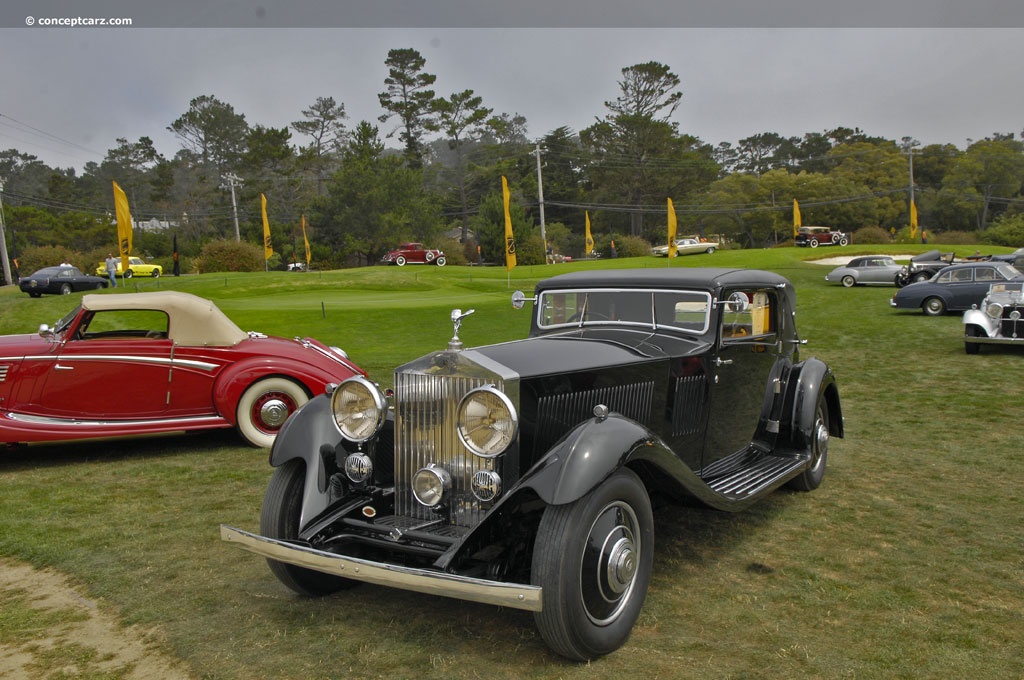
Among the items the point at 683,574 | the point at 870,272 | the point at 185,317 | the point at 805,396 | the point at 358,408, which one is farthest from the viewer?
the point at 870,272

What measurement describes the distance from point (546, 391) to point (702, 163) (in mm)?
62874

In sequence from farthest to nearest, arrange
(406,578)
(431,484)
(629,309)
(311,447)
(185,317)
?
(185,317) → (629,309) → (311,447) → (431,484) → (406,578)

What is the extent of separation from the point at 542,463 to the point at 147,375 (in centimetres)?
511

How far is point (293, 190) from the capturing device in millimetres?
64812

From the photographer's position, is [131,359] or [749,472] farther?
[131,359]

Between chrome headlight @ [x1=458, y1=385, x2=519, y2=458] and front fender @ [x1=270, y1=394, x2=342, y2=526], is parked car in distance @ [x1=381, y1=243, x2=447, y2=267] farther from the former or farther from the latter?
chrome headlight @ [x1=458, y1=385, x2=519, y2=458]

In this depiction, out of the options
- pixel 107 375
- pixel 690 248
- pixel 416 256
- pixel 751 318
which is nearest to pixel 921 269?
pixel 690 248

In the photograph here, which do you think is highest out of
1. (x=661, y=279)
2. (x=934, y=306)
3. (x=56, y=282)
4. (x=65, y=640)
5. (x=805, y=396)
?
(x=56, y=282)

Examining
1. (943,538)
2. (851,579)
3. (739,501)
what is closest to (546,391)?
(739,501)

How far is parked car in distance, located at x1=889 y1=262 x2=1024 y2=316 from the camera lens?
18.0 metres

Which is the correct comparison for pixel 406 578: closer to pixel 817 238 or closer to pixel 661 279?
pixel 661 279

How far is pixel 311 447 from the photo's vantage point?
12.7 ft

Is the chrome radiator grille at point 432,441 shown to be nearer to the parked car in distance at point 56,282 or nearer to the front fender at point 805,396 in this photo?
the front fender at point 805,396

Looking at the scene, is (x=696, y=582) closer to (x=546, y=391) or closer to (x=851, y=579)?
(x=851, y=579)
